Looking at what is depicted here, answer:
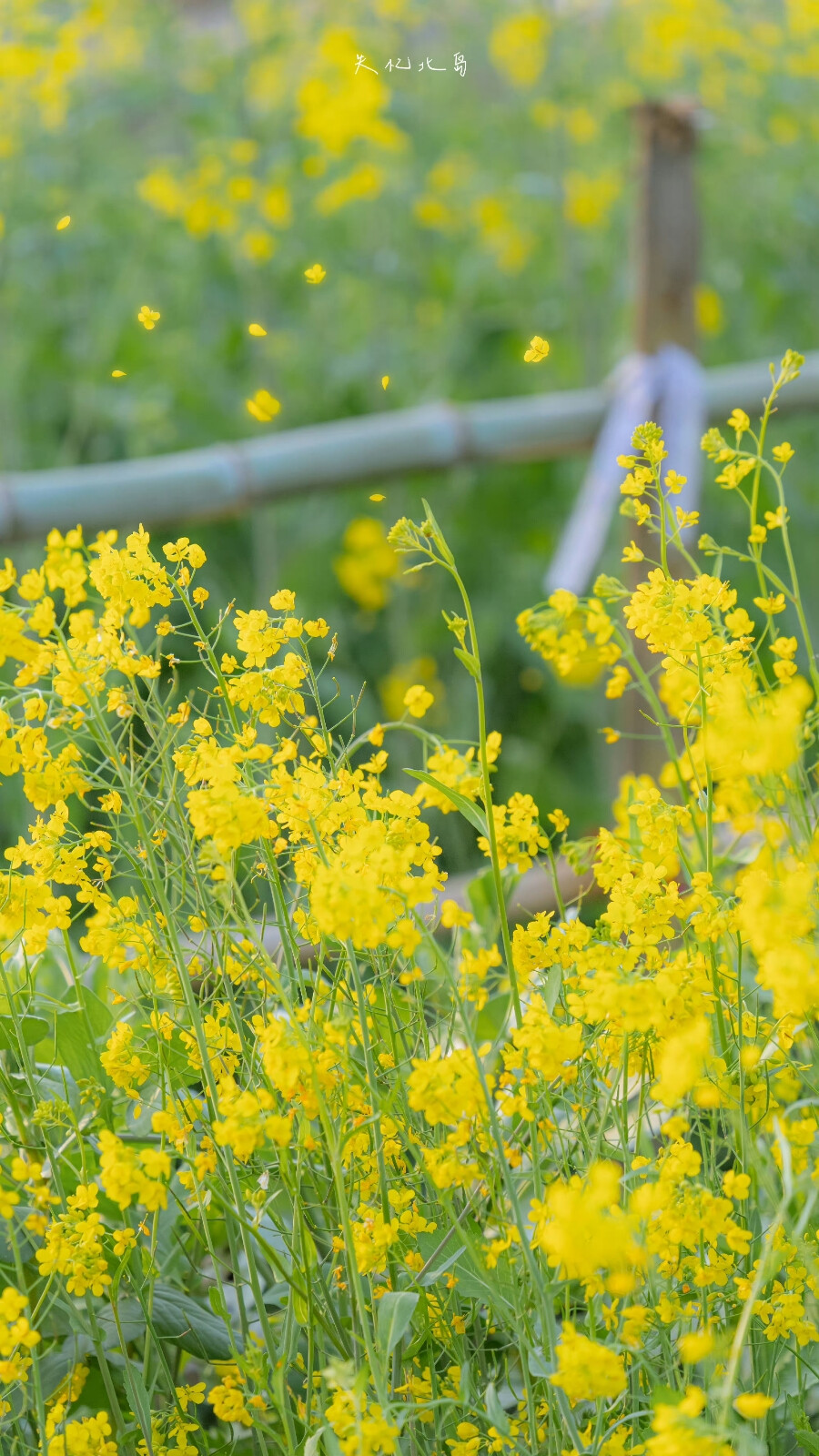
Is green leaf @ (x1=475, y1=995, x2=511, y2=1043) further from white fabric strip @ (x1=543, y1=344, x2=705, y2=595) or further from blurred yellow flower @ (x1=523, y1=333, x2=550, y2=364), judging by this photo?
white fabric strip @ (x1=543, y1=344, x2=705, y2=595)

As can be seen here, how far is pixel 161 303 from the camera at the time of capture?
A: 3301mm

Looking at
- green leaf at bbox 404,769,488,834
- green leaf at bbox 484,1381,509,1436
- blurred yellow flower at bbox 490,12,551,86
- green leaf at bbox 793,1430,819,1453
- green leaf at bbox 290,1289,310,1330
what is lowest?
green leaf at bbox 793,1430,819,1453

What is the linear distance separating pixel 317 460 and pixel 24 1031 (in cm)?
129

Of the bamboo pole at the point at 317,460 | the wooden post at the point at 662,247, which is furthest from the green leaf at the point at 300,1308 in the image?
the wooden post at the point at 662,247

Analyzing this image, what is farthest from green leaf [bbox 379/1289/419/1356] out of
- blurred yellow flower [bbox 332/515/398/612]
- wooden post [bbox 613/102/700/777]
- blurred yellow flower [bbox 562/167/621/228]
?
blurred yellow flower [bbox 562/167/621/228]

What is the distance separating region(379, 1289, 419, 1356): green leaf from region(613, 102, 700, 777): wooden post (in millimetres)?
1469

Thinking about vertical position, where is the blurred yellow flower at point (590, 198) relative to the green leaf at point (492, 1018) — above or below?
above

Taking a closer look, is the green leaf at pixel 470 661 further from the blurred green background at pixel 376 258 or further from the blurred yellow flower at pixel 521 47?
the blurred yellow flower at pixel 521 47

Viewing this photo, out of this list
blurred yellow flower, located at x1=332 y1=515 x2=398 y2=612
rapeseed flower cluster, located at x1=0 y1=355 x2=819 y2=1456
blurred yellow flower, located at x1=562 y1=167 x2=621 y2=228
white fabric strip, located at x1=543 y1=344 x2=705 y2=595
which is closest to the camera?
rapeseed flower cluster, located at x1=0 y1=355 x2=819 y2=1456

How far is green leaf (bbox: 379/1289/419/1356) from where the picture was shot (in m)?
0.53

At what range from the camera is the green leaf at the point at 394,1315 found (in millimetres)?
527

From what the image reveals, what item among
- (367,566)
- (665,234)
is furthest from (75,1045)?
(367,566)

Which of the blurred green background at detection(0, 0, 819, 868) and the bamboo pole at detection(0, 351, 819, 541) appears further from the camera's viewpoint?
the blurred green background at detection(0, 0, 819, 868)

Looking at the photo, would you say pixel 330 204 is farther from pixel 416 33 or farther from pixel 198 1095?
pixel 198 1095
